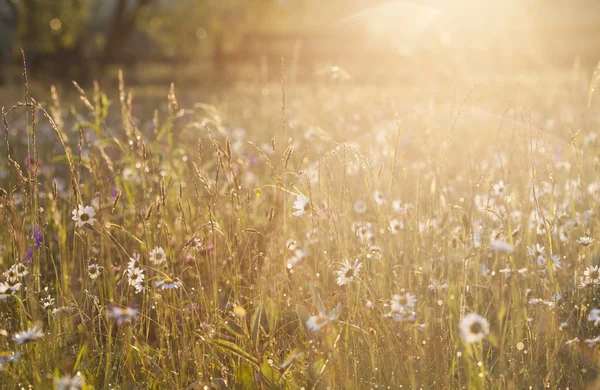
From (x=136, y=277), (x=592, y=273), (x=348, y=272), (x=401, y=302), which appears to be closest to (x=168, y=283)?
(x=136, y=277)

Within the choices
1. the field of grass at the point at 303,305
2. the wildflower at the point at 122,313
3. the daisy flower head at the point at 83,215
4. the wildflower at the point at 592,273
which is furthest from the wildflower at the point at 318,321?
the wildflower at the point at 592,273

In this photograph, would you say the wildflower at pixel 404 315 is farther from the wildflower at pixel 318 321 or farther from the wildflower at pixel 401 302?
the wildflower at pixel 318 321

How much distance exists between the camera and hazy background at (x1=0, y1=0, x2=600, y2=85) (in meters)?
15.1

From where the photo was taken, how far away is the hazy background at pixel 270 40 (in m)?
15.1

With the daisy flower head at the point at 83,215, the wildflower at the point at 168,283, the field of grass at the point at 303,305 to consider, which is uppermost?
the daisy flower head at the point at 83,215

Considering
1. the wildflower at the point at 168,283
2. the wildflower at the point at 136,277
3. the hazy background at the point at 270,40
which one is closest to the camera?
the wildflower at the point at 168,283

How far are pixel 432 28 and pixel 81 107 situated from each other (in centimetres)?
1015

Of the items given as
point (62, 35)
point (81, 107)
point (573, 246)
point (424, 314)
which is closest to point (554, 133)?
point (573, 246)

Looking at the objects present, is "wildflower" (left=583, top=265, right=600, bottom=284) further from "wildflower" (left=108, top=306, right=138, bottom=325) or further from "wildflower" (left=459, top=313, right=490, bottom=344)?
"wildflower" (left=108, top=306, right=138, bottom=325)

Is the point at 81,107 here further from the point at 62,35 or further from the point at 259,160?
the point at 62,35

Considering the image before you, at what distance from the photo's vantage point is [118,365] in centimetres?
199

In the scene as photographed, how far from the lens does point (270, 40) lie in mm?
20703

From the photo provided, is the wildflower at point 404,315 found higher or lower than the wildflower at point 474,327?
lower

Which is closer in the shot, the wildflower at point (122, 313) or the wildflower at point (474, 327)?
Result: the wildflower at point (474, 327)
